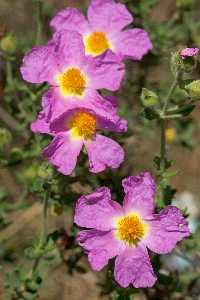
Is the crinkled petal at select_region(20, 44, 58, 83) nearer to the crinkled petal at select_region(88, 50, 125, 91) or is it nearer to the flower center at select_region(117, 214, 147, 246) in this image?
the crinkled petal at select_region(88, 50, 125, 91)

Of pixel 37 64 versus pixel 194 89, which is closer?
pixel 194 89

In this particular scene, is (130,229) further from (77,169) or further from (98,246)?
(77,169)

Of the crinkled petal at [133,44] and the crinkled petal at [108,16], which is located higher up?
the crinkled petal at [108,16]

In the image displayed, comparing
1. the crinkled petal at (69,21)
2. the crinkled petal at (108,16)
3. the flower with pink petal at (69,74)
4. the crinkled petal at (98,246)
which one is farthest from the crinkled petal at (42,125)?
the crinkled petal at (108,16)

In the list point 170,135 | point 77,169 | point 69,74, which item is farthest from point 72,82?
point 170,135

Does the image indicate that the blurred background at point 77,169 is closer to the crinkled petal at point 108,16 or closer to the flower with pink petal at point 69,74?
the flower with pink petal at point 69,74

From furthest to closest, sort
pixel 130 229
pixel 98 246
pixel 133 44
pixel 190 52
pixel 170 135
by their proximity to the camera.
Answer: pixel 170 135 → pixel 133 44 → pixel 130 229 → pixel 98 246 → pixel 190 52

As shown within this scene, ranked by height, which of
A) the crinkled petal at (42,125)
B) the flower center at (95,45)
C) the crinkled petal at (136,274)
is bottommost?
the crinkled petal at (136,274)

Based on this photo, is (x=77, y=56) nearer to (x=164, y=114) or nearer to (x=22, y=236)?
(x=164, y=114)

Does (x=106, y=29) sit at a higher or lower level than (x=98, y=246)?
higher
